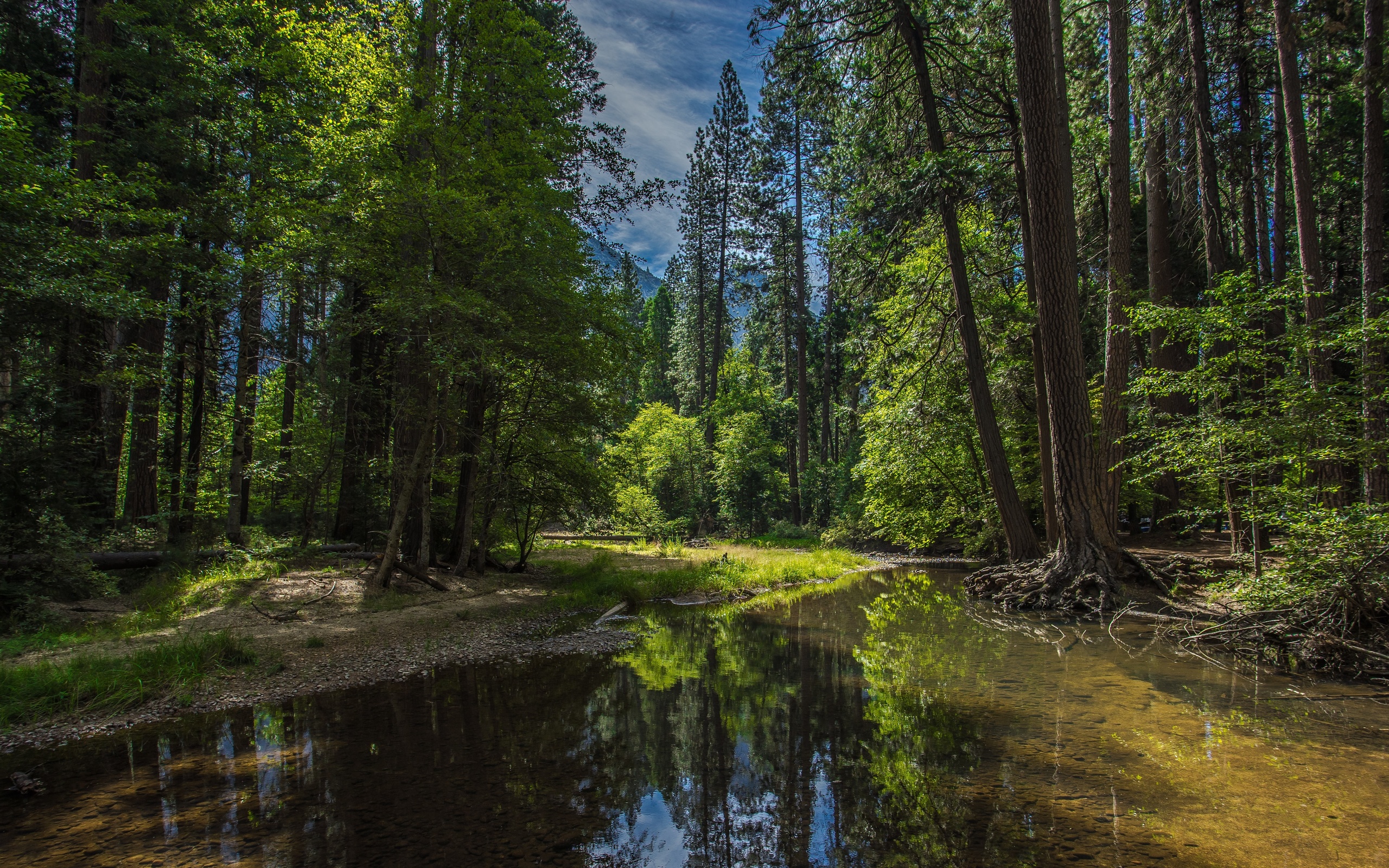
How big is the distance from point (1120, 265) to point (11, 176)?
1693cm

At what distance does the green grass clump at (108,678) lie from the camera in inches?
208

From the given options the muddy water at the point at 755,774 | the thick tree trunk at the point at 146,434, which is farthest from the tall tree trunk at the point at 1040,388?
the thick tree trunk at the point at 146,434

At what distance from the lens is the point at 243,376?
12.0 metres

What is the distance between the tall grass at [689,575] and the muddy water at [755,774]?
5123 mm

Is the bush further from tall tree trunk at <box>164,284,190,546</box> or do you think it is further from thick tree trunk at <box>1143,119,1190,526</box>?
tall tree trunk at <box>164,284,190,546</box>

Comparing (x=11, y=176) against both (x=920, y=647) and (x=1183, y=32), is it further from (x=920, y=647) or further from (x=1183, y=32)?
(x=1183, y=32)

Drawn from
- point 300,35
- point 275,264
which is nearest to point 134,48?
point 300,35

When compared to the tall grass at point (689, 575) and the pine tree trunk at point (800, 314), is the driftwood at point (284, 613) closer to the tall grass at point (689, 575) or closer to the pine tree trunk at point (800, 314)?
the tall grass at point (689, 575)

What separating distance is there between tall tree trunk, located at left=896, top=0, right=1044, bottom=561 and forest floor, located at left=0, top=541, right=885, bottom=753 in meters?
5.12

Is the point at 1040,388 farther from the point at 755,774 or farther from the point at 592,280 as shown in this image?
the point at 755,774

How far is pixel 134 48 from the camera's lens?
12273 mm

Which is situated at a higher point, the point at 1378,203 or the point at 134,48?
the point at 134,48

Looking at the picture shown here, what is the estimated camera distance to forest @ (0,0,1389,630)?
A: 8.07m

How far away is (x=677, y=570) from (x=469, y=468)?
536 cm
